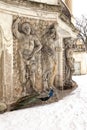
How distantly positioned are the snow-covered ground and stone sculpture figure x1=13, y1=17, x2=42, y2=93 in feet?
3.43

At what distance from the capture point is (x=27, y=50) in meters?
8.26

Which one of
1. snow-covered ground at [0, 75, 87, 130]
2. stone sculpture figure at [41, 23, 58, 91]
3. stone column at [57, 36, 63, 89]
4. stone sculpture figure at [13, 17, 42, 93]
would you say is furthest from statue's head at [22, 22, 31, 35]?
stone column at [57, 36, 63, 89]

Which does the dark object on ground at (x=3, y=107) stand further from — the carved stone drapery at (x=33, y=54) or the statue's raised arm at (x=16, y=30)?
the statue's raised arm at (x=16, y=30)

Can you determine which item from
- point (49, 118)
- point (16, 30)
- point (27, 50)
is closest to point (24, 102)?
point (49, 118)

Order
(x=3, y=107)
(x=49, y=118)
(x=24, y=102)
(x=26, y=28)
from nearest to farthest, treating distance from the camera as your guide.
Result: (x=49, y=118) < (x=3, y=107) < (x=24, y=102) < (x=26, y=28)

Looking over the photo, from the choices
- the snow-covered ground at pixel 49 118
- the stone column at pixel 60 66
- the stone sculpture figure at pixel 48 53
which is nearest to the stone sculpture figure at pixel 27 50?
the stone sculpture figure at pixel 48 53

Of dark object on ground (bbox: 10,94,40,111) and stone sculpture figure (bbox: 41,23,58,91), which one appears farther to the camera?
stone sculpture figure (bbox: 41,23,58,91)

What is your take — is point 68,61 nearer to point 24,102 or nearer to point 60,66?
point 60,66

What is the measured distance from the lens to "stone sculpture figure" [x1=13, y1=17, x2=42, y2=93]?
8133mm

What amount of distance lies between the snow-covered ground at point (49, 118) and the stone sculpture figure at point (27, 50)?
1044 millimetres

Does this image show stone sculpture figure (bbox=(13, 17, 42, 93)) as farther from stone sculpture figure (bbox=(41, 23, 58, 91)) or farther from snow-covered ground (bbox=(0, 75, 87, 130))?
snow-covered ground (bbox=(0, 75, 87, 130))

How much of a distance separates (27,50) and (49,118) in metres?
2.38

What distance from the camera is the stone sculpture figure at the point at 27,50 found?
26.7ft

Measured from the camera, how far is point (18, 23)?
807 centimetres
